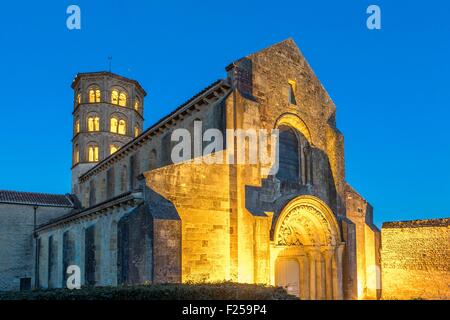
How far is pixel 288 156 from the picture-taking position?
1725cm

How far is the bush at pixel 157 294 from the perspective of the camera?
6926 millimetres

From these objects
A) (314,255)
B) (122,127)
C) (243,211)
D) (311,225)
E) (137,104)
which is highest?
(137,104)

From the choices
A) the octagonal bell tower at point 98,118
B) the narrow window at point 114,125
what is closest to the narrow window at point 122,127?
the octagonal bell tower at point 98,118

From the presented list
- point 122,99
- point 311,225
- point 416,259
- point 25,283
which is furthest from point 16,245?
point 416,259

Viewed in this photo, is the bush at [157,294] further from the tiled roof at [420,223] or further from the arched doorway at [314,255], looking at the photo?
the tiled roof at [420,223]

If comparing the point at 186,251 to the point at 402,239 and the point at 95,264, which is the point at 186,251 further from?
the point at 402,239

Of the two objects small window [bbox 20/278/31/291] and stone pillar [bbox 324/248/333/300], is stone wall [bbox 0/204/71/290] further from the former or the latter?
stone pillar [bbox 324/248/333/300]

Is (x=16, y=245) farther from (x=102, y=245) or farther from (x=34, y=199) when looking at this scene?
(x=102, y=245)

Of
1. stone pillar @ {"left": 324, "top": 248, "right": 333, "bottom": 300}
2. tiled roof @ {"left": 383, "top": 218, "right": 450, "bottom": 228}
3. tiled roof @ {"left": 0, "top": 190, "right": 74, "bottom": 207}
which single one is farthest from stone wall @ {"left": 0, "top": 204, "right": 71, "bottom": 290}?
tiled roof @ {"left": 383, "top": 218, "right": 450, "bottom": 228}

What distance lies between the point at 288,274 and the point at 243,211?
5.41 metres

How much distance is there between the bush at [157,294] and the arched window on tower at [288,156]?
8709 mm

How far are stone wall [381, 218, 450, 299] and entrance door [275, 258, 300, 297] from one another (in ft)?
17.1

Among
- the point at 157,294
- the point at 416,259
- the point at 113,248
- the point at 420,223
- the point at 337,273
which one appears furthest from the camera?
the point at 420,223
